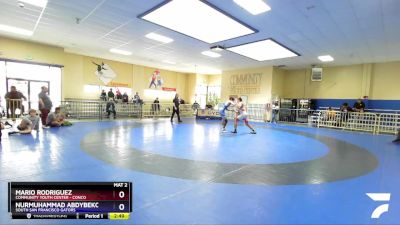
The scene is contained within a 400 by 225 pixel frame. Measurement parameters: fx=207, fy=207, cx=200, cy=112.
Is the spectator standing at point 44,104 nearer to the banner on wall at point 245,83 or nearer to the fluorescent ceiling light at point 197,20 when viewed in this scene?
the fluorescent ceiling light at point 197,20

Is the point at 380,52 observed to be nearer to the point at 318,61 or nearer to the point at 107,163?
the point at 318,61

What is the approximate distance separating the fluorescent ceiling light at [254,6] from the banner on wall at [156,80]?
13558mm

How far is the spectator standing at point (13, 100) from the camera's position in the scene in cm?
941

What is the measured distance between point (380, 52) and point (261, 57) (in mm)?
5879

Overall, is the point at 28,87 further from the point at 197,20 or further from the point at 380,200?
the point at 380,200

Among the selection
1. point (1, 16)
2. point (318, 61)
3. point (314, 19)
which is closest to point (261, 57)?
point (318, 61)

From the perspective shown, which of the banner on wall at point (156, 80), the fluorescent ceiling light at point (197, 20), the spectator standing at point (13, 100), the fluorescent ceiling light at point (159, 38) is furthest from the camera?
the banner on wall at point (156, 80)

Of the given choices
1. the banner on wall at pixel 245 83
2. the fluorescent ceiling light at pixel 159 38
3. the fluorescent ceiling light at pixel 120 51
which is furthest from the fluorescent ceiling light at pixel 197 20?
the banner on wall at pixel 245 83

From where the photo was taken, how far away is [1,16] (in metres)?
7.73

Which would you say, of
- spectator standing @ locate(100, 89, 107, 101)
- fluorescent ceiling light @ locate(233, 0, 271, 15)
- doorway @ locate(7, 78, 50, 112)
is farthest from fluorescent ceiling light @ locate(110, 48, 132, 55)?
fluorescent ceiling light @ locate(233, 0, 271, 15)

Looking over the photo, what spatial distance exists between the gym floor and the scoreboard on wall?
433 millimetres

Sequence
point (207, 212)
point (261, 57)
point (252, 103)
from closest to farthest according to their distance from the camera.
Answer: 1. point (207, 212)
2. point (261, 57)
3. point (252, 103)

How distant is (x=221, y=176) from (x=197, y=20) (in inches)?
232

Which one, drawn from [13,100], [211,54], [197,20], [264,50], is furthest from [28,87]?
[264,50]
